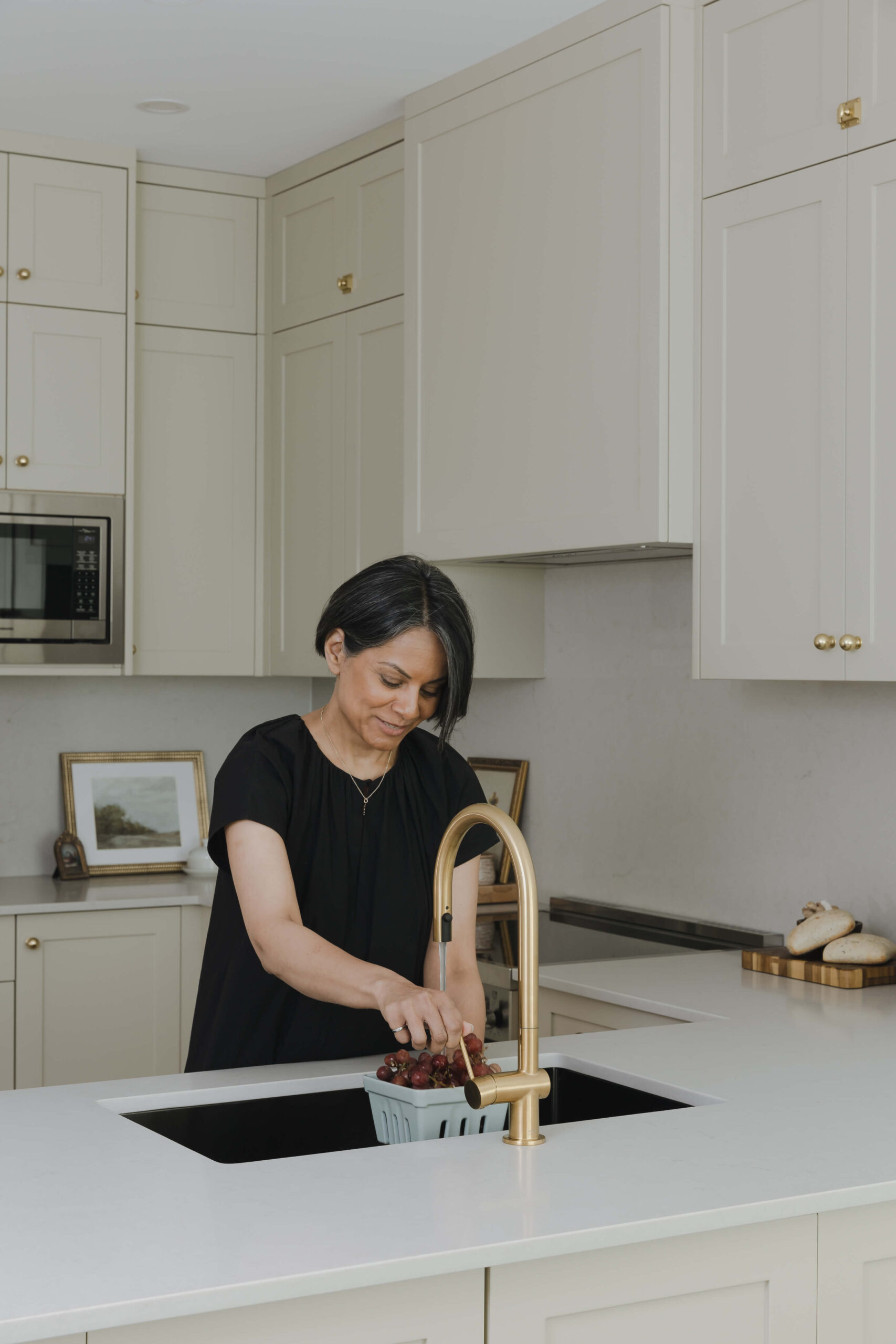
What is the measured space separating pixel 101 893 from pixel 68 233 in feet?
5.27

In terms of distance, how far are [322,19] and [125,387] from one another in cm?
117

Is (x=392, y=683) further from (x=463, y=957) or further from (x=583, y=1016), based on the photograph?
(x=583, y=1016)

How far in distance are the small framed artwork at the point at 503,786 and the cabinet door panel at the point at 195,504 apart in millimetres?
734

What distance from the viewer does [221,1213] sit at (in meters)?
1.25

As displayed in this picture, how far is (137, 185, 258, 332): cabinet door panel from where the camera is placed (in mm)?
3801

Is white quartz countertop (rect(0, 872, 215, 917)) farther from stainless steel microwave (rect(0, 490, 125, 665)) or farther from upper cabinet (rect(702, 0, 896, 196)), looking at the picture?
upper cabinet (rect(702, 0, 896, 196))

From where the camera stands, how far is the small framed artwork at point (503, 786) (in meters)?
3.58

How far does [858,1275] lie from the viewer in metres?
1.42

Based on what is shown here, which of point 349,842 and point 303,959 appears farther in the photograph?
point 349,842

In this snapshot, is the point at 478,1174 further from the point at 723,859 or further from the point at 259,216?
the point at 259,216

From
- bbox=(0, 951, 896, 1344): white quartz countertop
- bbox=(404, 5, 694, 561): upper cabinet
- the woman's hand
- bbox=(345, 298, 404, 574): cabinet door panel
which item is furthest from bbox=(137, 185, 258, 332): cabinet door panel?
the woman's hand

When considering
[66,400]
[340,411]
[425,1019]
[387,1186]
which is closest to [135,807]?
[66,400]

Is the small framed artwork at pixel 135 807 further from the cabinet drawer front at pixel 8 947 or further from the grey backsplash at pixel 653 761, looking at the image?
the cabinet drawer front at pixel 8 947

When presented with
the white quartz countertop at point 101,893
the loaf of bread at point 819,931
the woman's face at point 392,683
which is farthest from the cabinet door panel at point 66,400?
the loaf of bread at point 819,931
